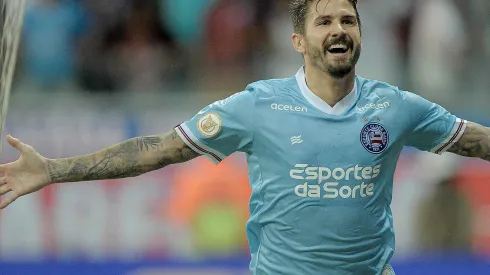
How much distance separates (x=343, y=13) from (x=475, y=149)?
114 cm

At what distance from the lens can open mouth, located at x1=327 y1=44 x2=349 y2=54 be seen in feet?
18.0

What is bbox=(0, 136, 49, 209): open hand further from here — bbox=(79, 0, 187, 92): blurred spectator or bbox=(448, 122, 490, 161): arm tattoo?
bbox=(79, 0, 187, 92): blurred spectator

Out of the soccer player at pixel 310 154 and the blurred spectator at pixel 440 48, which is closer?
the soccer player at pixel 310 154

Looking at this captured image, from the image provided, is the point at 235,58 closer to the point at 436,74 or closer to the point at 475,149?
the point at 436,74

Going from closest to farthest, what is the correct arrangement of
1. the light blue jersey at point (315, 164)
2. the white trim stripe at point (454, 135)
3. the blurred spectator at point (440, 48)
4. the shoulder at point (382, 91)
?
the light blue jersey at point (315, 164) → the shoulder at point (382, 91) → the white trim stripe at point (454, 135) → the blurred spectator at point (440, 48)

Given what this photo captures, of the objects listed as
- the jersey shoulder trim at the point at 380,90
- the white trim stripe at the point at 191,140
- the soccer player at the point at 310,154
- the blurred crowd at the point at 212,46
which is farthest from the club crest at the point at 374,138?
the blurred crowd at the point at 212,46

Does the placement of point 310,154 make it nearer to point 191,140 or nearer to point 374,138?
point 374,138

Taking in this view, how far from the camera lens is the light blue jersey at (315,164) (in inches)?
216

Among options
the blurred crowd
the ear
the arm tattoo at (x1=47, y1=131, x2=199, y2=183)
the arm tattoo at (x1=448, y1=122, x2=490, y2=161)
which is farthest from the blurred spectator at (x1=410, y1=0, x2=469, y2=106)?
the arm tattoo at (x1=47, y1=131, x2=199, y2=183)

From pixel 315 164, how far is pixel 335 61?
566 millimetres

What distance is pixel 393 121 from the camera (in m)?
5.62

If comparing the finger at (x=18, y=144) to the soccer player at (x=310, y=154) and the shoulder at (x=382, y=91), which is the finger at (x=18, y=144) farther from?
the shoulder at (x=382, y=91)

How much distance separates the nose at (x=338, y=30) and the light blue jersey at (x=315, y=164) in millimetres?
385

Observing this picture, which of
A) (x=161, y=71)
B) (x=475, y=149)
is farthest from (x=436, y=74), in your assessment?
(x=475, y=149)
